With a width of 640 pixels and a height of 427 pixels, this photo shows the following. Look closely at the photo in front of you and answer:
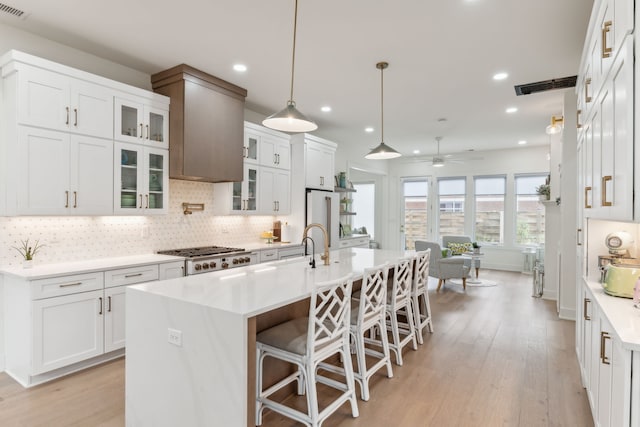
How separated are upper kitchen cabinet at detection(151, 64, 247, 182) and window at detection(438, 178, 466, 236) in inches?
244

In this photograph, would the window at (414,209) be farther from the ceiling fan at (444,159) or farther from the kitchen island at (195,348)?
the kitchen island at (195,348)

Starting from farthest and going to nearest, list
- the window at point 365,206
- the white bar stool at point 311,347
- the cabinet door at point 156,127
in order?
the window at point 365,206, the cabinet door at point 156,127, the white bar stool at point 311,347

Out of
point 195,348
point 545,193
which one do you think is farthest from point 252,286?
point 545,193

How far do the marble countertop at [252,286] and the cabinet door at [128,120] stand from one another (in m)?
1.85

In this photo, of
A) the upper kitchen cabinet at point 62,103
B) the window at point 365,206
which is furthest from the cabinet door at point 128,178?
the window at point 365,206

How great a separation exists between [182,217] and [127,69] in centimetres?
173

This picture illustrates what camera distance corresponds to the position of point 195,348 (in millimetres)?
1857

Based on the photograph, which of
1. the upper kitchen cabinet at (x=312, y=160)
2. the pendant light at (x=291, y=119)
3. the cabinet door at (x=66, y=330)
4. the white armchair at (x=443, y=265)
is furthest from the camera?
the white armchair at (x=443, y=265)

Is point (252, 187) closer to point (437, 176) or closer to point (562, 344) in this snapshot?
point (562, 344)

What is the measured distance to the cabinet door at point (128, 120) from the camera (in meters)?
Result: 3.43

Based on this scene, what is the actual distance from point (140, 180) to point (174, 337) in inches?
88.9

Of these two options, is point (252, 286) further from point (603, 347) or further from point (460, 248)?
point (460, 248)

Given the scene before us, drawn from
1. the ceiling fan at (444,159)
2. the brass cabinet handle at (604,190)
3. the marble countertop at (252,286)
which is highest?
the ceiling fan at (444,159)

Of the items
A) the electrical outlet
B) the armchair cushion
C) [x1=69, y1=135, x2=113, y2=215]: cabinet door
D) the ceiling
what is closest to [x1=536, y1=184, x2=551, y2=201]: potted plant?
the ceiling
